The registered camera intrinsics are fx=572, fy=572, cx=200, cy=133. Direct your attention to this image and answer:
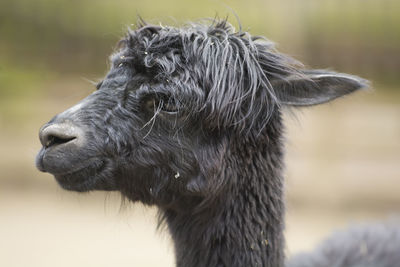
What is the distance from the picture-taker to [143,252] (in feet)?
19.6

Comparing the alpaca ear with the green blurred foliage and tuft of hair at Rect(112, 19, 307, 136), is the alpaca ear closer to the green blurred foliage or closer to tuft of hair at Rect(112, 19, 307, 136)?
tuft of hair at Rect(112, 19, 307, 136)

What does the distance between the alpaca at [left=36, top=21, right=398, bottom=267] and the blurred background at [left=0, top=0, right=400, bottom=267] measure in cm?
460

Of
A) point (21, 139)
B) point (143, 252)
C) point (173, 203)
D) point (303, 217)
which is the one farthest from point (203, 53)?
point (21, 139)

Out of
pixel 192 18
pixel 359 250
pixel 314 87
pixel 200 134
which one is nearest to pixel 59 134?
pixel 200 134

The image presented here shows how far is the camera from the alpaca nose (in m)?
2.09

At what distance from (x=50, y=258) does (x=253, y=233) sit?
12.7 ft

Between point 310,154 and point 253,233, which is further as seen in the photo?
point 310,154

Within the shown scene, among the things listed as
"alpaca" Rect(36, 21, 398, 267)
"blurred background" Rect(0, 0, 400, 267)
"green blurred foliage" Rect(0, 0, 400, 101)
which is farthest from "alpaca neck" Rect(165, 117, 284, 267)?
"green blurred foliage" Rect(0, 0, 400, 101)

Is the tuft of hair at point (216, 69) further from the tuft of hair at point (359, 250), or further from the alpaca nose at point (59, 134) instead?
the tuft of hair at point (359, 250)

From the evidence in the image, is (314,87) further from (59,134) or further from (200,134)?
(59,134)

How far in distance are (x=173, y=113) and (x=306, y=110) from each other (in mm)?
4915

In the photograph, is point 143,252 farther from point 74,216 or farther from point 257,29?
point 257,29

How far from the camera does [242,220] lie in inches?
92.7

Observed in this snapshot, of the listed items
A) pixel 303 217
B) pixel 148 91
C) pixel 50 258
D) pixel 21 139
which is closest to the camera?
pixel 148 91
